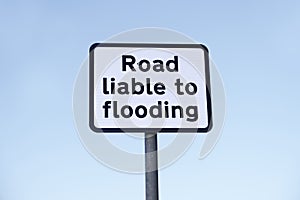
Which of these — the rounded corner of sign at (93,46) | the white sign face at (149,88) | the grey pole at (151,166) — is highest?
the rounded corner of sign at (93,46)

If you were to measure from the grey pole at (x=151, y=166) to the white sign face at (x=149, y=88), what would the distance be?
6 centimetres

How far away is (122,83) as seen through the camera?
2.41 meters

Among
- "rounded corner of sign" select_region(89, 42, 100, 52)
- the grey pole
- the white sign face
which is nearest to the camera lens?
the grey pole

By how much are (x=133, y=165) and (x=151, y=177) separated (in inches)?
4.4

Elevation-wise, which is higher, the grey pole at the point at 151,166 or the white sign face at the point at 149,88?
the white sign face at the point at 149,88

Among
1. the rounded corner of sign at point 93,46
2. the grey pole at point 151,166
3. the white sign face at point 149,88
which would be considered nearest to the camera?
the grey pole at point 151,166

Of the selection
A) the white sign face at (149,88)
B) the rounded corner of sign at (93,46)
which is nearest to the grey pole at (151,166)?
the white sign face at (149,88)

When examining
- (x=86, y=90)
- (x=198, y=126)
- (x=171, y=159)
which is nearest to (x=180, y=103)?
(x=198, y=126)

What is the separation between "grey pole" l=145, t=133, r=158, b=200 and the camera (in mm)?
2146

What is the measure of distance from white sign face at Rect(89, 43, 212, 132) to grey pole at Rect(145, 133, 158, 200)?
0.06 meters

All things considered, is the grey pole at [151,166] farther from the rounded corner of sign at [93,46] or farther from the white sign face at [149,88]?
the rounded corner of sign at [93,46]

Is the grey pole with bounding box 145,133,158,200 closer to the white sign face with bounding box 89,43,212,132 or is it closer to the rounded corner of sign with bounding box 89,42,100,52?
the white sign face with bounding box 89,43,212,132

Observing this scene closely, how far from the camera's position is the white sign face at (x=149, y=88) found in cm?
232

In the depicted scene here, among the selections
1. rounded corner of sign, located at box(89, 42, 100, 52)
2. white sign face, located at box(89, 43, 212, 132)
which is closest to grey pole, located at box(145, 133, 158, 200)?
white sign face, located at box(89, 43, 212, 132)
